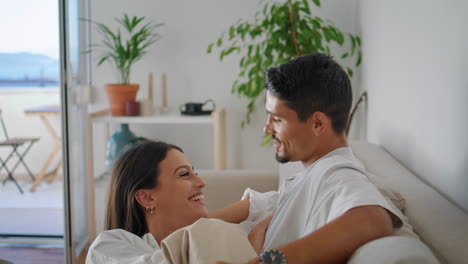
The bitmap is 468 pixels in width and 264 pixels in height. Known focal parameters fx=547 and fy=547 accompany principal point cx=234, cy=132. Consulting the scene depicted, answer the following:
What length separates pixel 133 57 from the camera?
3.57 metres

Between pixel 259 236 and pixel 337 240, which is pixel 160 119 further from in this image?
pixel 337 240

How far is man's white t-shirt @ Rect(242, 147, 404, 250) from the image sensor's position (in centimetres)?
107

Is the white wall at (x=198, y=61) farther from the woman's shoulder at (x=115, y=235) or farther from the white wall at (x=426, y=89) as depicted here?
the woman's shoulder at (x=115, y=235)

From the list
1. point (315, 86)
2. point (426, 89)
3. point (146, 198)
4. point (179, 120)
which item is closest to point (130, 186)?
point (146, 198)

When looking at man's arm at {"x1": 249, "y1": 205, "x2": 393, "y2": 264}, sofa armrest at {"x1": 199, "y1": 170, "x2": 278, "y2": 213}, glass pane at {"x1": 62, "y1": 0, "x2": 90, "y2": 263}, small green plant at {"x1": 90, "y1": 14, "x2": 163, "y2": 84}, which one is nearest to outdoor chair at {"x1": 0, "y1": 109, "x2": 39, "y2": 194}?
glass pane at {"x1": 62, "y1": 0, "x2": 90, "y2": 263}

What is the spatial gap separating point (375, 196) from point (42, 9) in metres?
2.68

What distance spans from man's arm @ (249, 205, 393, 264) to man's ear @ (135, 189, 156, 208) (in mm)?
462

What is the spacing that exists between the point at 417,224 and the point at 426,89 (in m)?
0.62

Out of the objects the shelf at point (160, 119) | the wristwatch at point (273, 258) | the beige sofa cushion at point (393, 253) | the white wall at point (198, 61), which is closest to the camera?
the beige sofa cushion at point (393, 253)

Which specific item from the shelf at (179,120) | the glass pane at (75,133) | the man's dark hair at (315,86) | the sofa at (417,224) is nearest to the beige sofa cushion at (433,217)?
the sofa at (417,224)

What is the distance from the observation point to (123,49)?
3.54 m

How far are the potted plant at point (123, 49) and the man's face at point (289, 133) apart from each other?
2.25 m

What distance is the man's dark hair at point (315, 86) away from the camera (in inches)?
53.3

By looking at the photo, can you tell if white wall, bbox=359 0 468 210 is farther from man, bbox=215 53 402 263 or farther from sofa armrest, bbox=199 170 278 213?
sofa armrest, bbox=199 170 278 213
